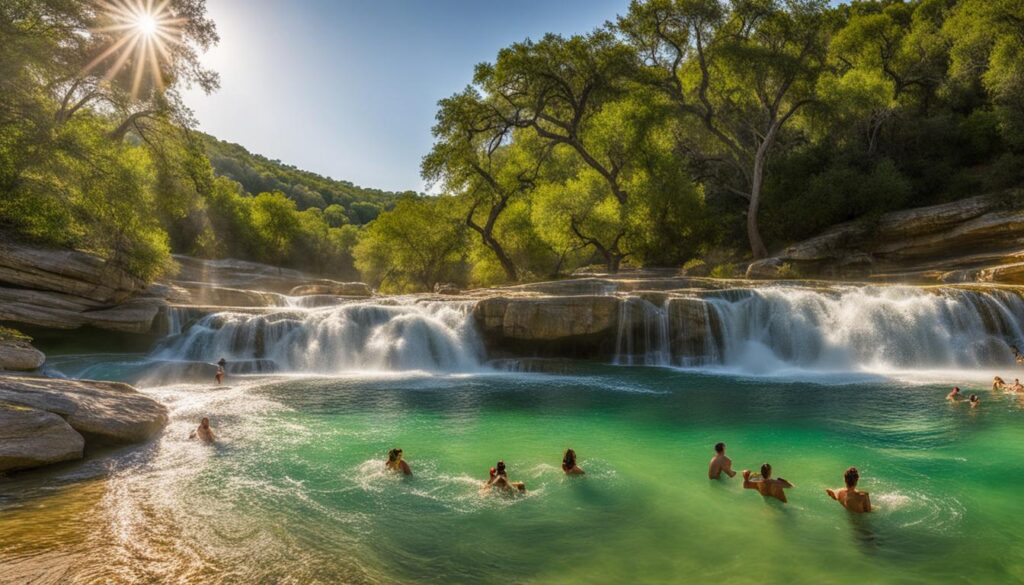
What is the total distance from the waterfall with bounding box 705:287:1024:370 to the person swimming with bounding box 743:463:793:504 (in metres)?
12.1

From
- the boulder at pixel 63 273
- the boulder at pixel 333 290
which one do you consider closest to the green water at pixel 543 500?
the boulder at pixel 63 273

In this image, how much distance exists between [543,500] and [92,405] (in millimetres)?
8928

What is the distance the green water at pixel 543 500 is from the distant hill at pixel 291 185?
82.8 m

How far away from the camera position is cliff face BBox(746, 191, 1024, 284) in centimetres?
2348

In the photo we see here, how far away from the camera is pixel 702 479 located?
8523mm

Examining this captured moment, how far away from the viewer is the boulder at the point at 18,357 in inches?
485

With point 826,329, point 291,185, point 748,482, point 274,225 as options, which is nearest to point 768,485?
point 748,482

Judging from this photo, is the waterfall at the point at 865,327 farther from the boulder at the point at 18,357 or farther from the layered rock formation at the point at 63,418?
the boulder at the point at 18,357

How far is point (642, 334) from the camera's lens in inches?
794

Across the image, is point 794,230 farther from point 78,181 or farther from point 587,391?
point 78,181

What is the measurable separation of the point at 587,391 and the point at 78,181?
16519 millimetres

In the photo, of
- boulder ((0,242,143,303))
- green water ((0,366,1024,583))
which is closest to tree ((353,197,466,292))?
boulder ((0,242,143,303))

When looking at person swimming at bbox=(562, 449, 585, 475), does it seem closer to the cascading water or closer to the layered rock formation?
the layered rock formation

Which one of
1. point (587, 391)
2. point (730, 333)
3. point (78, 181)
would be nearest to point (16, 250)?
point (78, 181)
